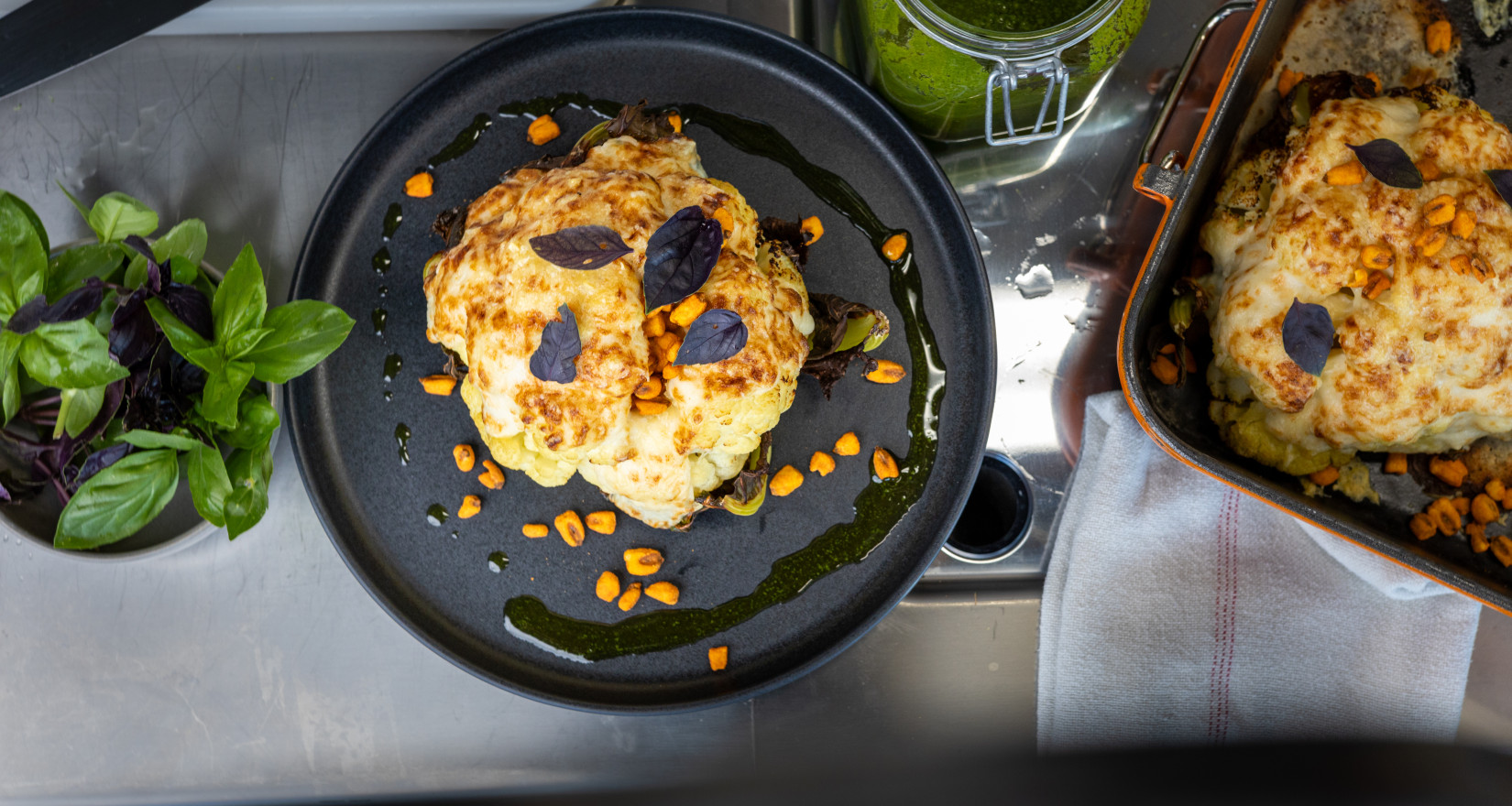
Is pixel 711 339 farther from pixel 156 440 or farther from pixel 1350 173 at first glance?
pixel 1350 173

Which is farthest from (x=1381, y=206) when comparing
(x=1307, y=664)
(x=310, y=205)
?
(x=310, y=205)

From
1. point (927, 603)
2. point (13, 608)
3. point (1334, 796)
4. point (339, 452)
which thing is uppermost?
point (339, 452)

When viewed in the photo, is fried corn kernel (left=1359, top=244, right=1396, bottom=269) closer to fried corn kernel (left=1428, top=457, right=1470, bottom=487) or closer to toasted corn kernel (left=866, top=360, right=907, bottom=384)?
fried corn kernel (left=1428, top=457, right=1470, bottom=487)

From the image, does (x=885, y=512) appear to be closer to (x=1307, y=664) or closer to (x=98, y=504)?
(x=1307, y=664)

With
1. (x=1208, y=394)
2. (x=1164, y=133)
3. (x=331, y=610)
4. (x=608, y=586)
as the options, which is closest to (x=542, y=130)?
(x=608, y=586)

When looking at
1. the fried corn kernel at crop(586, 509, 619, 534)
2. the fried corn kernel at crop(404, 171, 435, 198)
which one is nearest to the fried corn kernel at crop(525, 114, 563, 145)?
the fried corn kernel at crop(404, 171, 435, 198)

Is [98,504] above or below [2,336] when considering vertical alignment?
below

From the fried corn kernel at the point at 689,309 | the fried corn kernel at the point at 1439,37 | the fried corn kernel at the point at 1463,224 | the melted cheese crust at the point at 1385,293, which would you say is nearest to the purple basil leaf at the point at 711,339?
the fried corn kernel at the point at 689,309
